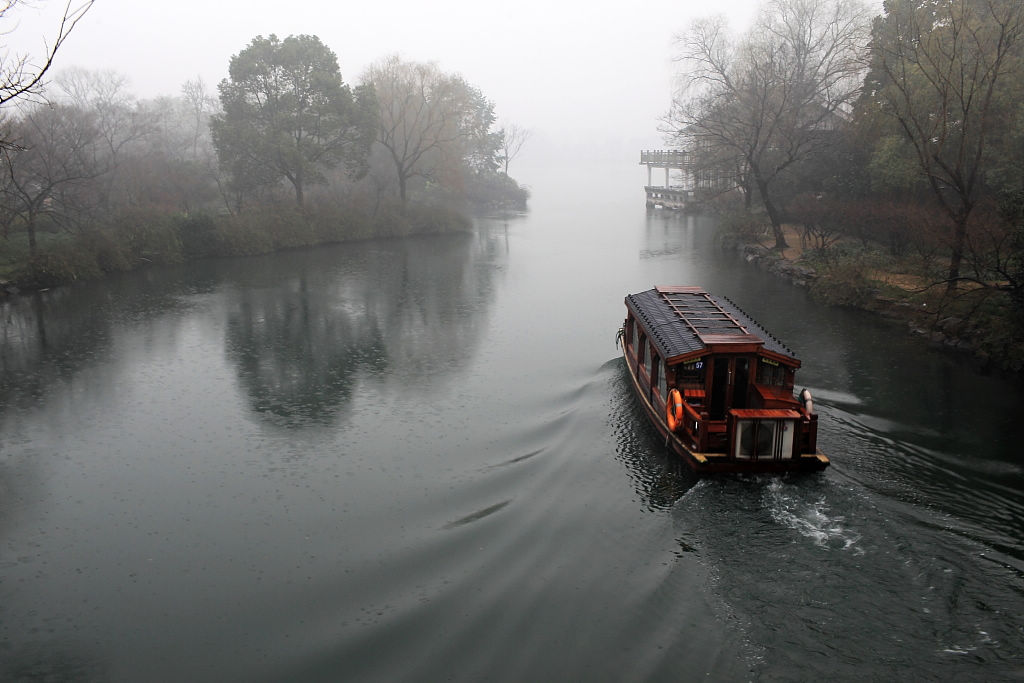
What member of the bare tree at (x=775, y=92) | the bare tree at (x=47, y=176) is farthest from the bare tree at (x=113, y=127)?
the bare tree at (x=775, y=92)

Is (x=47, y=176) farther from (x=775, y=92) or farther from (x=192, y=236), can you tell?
(x=775, y=92)

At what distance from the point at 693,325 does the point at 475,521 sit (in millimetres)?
6142

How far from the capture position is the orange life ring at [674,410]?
12844 millimetres

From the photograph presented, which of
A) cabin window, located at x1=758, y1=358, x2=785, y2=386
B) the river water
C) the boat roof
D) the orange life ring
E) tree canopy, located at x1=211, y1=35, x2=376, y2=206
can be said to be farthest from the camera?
tree canopy, located at x1=211, y1=35, x2=376, y2=206

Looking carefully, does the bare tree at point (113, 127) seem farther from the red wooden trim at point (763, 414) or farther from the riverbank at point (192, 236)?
the red wooden trim at point (763, 414)

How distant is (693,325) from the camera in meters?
14.8

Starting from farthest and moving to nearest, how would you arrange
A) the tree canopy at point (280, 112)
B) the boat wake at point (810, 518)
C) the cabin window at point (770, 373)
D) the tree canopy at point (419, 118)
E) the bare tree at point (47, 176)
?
the tree canopy at point (419, 118), the tree canopy at point (280, 112), the bare tree at point (47, 176), the cabin window at point (770, 373), the boat wake at point (810, 518)

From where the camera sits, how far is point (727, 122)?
1559 inches

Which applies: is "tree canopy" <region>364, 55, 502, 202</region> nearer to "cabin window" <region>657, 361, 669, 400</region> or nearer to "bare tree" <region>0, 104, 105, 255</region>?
"bare tree" <region>0, 104, 105, 255</region>

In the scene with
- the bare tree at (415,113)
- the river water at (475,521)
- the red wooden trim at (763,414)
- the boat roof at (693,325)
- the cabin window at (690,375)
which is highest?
the bare tree at (415,113)

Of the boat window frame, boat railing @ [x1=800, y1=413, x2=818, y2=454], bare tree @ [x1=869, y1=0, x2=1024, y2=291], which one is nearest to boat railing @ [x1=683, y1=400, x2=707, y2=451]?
the boat window frame

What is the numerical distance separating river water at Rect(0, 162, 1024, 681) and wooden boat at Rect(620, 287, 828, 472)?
1.41 feet

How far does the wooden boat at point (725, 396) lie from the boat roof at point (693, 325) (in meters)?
0.02

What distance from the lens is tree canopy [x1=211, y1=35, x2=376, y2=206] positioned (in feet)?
133
